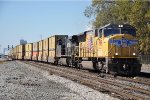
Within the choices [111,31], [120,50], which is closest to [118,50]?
[120,50]

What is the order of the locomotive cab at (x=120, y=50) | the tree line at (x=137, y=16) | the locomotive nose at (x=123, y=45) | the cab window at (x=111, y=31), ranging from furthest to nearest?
1. the tree line at (x=137, y=16)
2. the cab window at (x=111, y=31)
3. the locomotive nose at (x=123, y=45)
4. the locomotive cab at (x=120, y=50)

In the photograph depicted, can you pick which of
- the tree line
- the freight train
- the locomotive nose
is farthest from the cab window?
the tree line

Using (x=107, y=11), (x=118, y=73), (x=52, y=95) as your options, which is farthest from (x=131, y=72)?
(x=107, y=11)

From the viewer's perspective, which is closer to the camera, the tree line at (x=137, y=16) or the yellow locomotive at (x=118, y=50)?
the yellow locomotive at (x=118, y=50)

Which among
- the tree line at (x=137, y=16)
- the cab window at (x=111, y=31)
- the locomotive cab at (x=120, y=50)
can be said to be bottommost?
the locomotive cab at (x=120, y=50)

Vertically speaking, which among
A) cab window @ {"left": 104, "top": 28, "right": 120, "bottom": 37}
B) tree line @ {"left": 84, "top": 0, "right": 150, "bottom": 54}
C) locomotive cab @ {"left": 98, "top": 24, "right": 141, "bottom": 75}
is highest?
tree line @ {"left": 84, "top": 0, "right": 150, "bottom": 54}

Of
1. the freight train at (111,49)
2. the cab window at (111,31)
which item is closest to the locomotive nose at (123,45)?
the freight train at (111,49)

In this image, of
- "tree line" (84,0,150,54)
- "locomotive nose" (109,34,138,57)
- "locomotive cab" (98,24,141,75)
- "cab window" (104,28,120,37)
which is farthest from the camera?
"tree line" (84,0,150,54)

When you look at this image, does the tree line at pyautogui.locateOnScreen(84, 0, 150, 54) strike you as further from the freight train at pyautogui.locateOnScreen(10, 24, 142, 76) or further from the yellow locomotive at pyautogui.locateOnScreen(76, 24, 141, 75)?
the yellow locomotive at pyautogui.locateOnScreen(76, 24, 141, 75)

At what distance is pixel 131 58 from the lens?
74.1ft

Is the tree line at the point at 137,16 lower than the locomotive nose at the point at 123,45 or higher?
higher

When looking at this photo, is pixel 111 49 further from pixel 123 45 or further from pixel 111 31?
pixel 111 31

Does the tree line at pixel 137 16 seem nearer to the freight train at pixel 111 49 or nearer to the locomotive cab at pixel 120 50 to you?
the freight train at pixel 111 49

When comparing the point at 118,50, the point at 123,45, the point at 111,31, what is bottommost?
the point at 118,50
